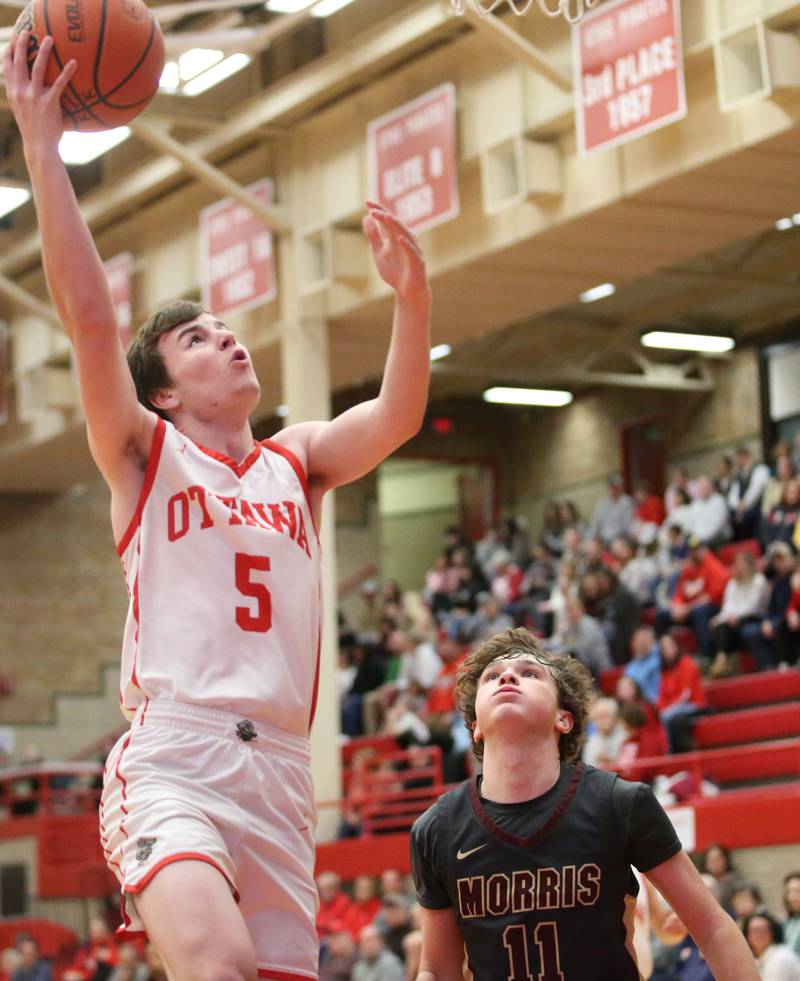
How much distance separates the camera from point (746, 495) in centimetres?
1834

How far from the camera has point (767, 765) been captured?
13.8 meters

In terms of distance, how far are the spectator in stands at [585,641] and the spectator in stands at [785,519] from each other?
1.83 m

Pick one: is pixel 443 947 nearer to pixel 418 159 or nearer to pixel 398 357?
pixel 398 357

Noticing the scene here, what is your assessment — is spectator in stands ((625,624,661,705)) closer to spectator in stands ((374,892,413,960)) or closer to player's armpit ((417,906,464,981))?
spectator in stands ((374,892,413,960))

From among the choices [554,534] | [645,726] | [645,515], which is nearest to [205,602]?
[645,726]

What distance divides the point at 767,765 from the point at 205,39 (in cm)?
682

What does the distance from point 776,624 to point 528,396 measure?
1116 centimetres

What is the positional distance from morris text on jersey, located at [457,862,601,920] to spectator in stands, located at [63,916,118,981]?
42.3ft

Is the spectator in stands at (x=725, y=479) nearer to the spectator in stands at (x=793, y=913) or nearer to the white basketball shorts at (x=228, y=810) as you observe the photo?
the spectator in stands at (x=793, y=913)

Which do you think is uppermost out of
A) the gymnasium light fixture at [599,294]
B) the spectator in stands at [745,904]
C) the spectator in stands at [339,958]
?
the gymnasium light fixture at [599,294]

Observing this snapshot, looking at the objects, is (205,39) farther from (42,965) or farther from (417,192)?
(42,965)

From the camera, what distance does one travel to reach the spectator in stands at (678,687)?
14.4 metres

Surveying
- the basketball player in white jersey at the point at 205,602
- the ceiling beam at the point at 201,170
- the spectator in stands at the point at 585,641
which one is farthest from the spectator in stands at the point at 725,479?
the basketball player in white jersey at the point at 205,602

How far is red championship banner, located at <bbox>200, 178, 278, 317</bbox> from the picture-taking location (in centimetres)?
1633
